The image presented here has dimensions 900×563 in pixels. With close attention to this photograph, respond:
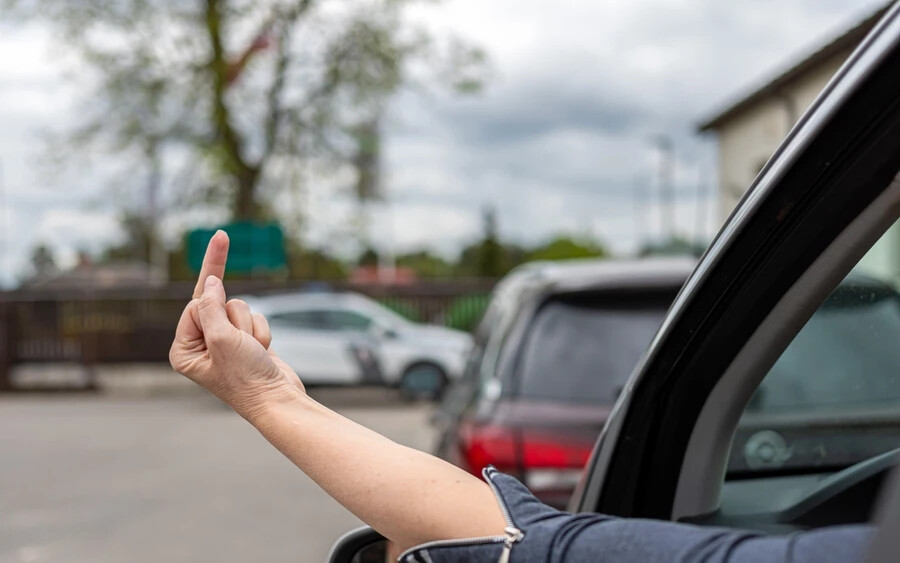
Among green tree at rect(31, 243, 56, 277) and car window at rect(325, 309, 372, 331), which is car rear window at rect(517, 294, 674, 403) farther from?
green tree at rect(31, 243, 56, 277)

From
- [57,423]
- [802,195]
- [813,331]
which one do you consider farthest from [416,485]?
[57,423]

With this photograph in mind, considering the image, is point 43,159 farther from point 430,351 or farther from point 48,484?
point 48,484

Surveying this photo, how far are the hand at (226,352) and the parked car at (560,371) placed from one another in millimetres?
2343

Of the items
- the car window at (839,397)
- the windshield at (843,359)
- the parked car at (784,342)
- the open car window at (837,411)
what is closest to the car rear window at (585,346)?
the windshield at (843,359)

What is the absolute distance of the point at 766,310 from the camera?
1.39 m

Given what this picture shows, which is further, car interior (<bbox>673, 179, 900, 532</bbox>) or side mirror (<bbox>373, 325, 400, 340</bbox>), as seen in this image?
side mirror (<bbox>373, 325, 400, 340</bbox>)

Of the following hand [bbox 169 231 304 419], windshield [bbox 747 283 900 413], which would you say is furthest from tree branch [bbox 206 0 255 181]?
hand [bbox 169 231 304 419]

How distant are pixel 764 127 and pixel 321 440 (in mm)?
15197

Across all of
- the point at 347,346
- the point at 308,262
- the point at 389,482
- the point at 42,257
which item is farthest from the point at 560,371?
the point at 42,257

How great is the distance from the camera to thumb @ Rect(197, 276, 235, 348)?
129cm

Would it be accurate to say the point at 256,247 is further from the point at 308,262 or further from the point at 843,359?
the point at 843,359

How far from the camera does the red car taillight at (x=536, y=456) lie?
3592 mm

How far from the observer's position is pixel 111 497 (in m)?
8.59

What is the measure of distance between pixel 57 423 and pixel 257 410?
13978 millimetres
